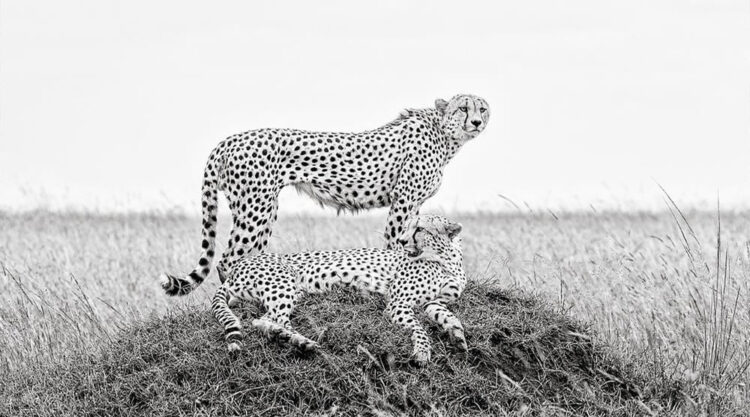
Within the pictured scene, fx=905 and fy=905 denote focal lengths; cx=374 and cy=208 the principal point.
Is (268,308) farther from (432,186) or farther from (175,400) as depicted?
(432,186)

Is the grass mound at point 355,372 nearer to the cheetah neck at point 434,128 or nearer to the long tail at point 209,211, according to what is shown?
the long tail at point 209,211

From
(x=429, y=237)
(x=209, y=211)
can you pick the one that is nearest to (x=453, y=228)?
(x=429, y=237)

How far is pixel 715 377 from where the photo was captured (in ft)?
18.9

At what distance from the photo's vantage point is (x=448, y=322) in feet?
16.0

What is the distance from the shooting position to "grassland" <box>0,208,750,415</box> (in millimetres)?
6008

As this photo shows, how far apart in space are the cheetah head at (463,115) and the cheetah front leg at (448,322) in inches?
52.5

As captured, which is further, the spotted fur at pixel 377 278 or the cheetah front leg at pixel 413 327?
the spotted fur at pixel 377 278

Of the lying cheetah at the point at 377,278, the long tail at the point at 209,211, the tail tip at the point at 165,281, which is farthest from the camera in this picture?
the long tail at the point at 209,211

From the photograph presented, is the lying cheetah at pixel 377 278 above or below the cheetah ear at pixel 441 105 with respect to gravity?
below

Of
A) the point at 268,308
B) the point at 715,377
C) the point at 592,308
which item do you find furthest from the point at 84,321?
the point at 715,377

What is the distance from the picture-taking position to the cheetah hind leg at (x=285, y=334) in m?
4.75

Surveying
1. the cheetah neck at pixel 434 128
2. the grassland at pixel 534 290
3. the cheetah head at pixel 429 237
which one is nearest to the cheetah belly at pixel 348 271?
the cheetah head at pixel 429 237

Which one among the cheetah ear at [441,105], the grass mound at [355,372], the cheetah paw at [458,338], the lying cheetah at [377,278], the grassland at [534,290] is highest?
the cheetah ear at [441,105]

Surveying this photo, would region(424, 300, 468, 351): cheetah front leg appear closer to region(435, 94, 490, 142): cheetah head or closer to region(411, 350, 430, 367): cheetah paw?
region(411, 350, 430, 367): cheetah paw
